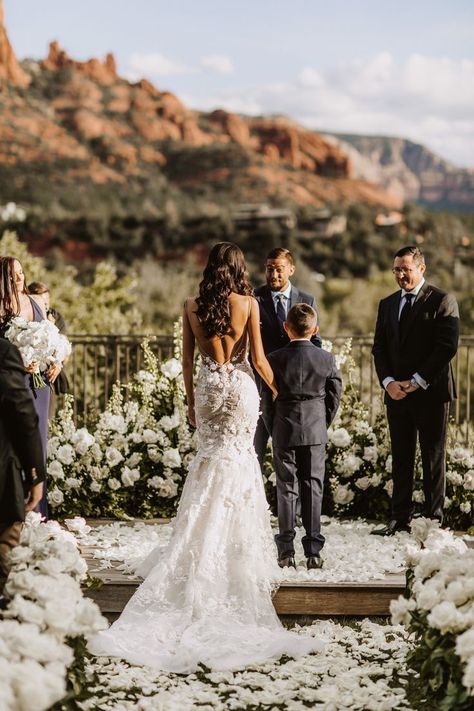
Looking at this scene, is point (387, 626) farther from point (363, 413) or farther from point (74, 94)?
point (74, 94)

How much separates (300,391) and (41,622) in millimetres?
2608

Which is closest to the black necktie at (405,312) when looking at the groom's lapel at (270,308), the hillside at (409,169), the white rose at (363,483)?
the groom's lapel at (270,308)

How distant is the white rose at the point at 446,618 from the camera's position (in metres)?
3.28

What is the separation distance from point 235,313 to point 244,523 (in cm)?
113

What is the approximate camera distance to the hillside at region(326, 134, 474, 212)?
11262 cm

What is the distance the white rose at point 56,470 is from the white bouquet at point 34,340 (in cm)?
157

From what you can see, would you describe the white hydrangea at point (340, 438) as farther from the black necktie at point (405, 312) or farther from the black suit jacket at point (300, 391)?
the black suit jacket at point (300, 391)

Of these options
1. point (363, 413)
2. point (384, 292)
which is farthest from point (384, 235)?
point (363, 413)

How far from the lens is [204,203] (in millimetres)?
55500

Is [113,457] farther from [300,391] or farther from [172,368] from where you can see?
[300,391]

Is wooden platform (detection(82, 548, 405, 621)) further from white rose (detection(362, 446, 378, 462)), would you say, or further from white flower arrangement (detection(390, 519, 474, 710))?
white rose (detection(362, 446, 378, 462))

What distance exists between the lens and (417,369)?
636 cm

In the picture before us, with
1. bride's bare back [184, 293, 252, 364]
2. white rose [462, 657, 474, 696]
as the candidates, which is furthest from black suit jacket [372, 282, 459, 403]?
white rose [462, 657, 474, 696]

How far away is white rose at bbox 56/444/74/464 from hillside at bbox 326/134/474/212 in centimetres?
10684
